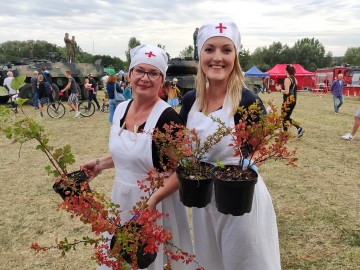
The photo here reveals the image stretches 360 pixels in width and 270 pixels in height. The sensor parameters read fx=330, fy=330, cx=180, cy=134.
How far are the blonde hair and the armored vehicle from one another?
13799 millimetres

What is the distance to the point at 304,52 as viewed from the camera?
6125cm

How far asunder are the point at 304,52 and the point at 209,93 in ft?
214

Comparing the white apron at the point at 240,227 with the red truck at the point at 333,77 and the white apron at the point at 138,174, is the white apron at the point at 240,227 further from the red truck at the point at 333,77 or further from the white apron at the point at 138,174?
the red truck at the point at 333,77

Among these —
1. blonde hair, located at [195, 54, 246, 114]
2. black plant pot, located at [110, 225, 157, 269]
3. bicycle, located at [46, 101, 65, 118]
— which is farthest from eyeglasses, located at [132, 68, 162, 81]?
bicycle, located at [46, 101, 65, 118]

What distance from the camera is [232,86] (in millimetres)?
1820

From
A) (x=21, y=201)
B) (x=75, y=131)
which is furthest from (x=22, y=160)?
(x=75, y=131)

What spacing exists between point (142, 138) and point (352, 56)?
8394 centimetres

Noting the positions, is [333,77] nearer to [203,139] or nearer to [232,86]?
[232,86]

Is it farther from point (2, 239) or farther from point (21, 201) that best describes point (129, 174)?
point (21, 201)

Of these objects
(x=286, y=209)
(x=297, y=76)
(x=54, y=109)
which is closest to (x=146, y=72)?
(x=286, y=209)

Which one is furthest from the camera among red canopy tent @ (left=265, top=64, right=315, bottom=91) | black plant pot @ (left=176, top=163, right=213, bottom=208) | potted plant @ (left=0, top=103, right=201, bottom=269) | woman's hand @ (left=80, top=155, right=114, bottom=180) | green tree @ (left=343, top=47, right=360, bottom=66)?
green tree @ (left=343, top=47, right=360, bottom=66)

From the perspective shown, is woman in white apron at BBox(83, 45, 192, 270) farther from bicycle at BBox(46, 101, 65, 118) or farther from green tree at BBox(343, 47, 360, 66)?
green tree at BBox(343, 47, 360, 66)

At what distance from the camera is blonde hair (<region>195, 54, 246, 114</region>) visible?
1.78 m

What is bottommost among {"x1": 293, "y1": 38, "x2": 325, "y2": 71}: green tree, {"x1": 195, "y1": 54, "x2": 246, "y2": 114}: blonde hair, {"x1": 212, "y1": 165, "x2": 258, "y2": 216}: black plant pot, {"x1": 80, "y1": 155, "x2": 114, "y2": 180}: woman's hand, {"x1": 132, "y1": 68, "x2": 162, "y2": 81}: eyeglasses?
{"x1": 80, "y1": 155, "x2": 114, "y2": 180}: woman's hand
